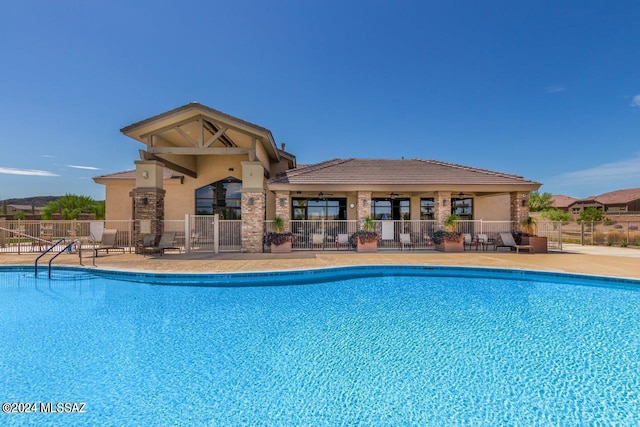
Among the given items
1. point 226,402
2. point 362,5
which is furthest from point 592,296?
point 362,5

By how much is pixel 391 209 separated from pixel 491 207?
269 inches

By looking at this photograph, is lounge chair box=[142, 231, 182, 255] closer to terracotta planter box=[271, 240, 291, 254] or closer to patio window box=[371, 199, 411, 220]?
terracotta planter box=[271, 240, 291, 254]

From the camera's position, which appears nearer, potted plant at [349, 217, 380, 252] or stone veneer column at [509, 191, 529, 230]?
→ potted plant at [349, 217, 380, 252]

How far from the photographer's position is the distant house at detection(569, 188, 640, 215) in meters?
42.0

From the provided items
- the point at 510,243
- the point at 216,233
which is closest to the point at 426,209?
the point at 510,243

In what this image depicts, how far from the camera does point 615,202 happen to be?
44.2 metres

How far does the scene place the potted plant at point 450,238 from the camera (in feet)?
47.3

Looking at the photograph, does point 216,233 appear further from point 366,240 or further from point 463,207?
point 463,207

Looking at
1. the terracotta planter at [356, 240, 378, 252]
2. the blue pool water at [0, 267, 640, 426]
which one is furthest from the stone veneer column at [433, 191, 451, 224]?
the blue pool water at [0, 267, 640, 426]

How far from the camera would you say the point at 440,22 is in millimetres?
16859

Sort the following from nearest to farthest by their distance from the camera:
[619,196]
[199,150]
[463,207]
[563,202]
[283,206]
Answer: [199,150]
[283,206]
[463,207]
[619,196]
[563,202]

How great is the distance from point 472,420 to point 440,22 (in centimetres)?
2022

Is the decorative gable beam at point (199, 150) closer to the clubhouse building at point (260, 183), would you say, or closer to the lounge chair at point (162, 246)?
the clubhouse building at point (260, 183)

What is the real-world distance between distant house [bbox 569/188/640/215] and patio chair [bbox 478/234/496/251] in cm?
4076
